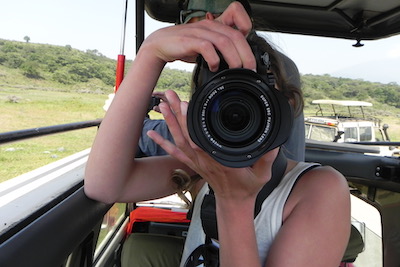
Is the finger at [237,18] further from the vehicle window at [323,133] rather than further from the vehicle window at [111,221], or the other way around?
the vehicle window at [323,133]

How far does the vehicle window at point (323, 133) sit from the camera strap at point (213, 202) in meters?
5.86

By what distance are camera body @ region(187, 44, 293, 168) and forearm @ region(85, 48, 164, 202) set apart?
270mm

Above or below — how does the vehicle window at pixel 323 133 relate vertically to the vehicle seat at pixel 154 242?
below

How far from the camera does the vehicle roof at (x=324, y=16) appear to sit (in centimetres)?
189

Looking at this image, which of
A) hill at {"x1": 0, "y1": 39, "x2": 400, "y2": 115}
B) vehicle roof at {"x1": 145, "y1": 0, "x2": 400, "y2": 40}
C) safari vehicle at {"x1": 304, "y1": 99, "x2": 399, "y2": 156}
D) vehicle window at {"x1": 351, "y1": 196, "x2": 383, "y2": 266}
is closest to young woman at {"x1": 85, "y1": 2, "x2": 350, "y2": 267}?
hill at {"x1": 0, "y1": 39, "x2": 400, "y2": 115}

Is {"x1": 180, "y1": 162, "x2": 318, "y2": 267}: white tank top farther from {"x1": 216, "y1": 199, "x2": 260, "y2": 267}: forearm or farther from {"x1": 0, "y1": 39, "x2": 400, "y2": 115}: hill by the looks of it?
{"x1": 0, "y1": 39, "x2": 400, "y2": 115}: hill

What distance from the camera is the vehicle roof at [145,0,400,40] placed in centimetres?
189

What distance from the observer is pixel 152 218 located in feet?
6.88

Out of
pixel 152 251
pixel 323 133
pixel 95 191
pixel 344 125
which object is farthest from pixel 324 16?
pixel 344 125

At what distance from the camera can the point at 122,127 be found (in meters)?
0.97

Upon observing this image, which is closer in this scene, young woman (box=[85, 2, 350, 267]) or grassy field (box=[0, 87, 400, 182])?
young woman (box=[85, 2, 350, 267])

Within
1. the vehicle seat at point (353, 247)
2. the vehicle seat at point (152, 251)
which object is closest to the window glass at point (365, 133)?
the vehicle seat at point (353, 247)

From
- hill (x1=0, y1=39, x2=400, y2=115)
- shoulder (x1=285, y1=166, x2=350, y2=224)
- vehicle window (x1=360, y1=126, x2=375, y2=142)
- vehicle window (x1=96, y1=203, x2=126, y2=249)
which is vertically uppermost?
hill (x1=0, y1=39, x2=400, y2=115)

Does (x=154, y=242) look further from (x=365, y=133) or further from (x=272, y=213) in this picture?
(x=365, y=133)
